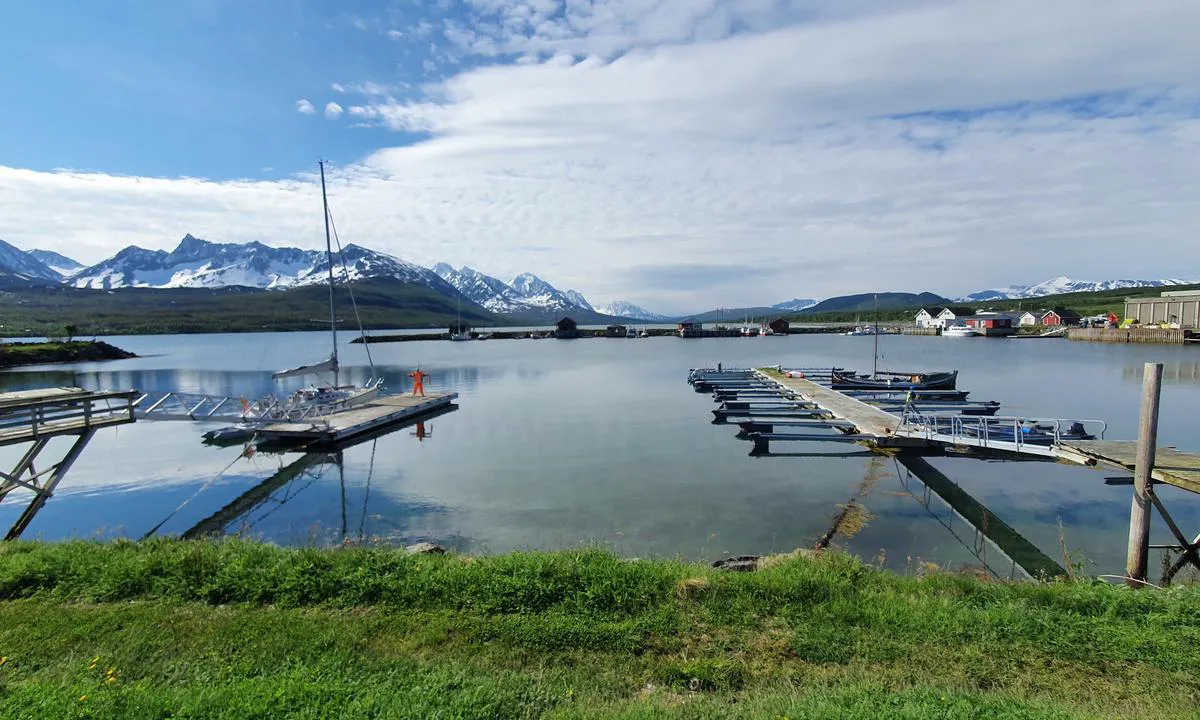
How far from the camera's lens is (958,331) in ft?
442

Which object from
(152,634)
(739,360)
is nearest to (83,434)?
(152,634)

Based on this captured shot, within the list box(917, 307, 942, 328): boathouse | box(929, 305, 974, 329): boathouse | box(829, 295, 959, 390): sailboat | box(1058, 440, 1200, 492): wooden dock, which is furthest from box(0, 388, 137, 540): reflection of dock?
box(917, 307, 942, 328): boathouse

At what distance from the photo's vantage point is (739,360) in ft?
262

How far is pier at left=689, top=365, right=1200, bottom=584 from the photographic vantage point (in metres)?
13.4

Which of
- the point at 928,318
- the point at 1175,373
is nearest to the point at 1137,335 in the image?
the point at 1175,373

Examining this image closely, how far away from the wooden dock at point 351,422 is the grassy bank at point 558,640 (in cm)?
1722

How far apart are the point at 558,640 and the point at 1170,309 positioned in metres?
133

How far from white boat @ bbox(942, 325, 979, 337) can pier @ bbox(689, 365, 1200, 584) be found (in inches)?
4075

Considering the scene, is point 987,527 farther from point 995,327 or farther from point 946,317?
point 946,317

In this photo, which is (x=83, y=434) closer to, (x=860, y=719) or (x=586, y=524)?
(x=586, y=524)

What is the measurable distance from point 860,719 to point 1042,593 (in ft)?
17.9

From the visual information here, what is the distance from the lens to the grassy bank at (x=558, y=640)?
5.80m

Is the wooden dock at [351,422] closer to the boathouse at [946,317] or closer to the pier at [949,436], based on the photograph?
the pier at [949,436]

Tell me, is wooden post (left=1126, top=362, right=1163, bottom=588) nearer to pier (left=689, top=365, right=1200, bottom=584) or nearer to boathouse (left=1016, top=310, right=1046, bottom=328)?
pier (left=689, top=365, right=1200, bottom=584)
